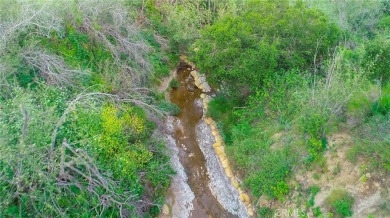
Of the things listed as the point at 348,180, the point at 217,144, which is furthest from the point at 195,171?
the point at 348,180

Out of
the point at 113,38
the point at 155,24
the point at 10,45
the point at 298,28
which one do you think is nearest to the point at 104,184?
the point at 10,45

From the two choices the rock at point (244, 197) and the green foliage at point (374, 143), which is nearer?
the green foliage at point (374, 143)

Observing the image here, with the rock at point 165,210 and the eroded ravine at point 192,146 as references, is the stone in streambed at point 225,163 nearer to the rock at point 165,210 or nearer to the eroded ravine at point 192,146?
the eroded ravine at point 192,146

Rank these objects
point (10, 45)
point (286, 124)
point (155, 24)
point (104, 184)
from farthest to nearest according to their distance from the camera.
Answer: point (155, 24) → point (286, 124) → point (10, 45) → point (104, 184)

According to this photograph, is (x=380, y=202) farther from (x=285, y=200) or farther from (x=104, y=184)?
(x=104, y=184)

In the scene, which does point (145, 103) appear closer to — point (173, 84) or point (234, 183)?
point (173, 84)

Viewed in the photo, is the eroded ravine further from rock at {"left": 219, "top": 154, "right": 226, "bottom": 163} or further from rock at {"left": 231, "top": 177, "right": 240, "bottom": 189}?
rock at {"left": 231, "top": 177, "right": 240, "bottom": 189}

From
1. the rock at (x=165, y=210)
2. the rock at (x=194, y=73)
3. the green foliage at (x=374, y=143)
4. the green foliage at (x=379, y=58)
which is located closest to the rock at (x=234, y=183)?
the rock at (x=165, y=210)
